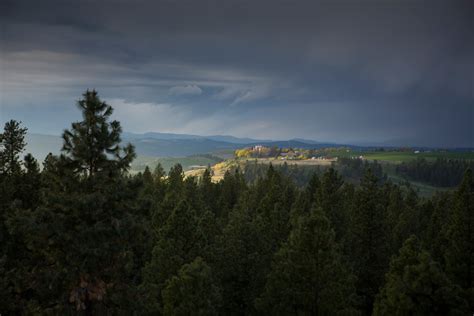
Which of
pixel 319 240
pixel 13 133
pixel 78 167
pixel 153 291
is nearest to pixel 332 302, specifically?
pixel 319 240

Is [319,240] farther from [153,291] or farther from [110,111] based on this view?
[110,111]

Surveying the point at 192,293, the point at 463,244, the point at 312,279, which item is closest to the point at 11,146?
the point at 192,293

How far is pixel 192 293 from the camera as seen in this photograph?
23812mm

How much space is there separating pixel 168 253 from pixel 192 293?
5339 millimetres

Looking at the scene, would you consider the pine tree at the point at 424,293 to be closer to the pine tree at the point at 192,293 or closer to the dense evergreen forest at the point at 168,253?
the dense evergreen forest at the point at 168,253

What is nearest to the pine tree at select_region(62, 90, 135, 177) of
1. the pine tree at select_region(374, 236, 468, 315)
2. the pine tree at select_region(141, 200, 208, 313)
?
the pine tree at select_region(141, 200, 208, 313)

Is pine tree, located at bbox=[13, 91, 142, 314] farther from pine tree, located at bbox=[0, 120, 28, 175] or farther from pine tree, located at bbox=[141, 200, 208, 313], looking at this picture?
pine tree, located at bbox=[0, 120, 28, 175]

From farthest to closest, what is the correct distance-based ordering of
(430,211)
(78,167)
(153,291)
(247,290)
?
(430,211)
(247,290)
(153,291)
(78,167)

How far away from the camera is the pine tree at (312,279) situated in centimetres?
2481

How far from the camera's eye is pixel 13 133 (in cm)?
3086

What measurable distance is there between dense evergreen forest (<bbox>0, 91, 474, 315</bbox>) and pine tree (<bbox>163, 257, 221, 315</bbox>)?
6cm

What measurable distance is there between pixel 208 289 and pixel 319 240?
8.10m

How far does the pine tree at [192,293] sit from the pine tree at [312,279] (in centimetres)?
468

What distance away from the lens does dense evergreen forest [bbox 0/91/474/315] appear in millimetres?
17391
